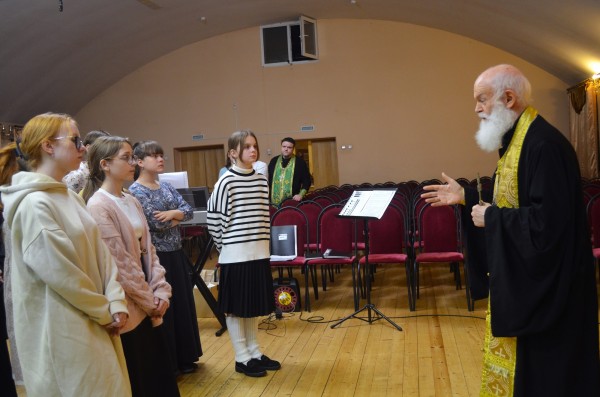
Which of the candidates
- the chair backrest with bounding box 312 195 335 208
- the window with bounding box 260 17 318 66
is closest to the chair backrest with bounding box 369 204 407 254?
the chair backrest with bounding box 312 195 335 208

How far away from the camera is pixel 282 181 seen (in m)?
8.31

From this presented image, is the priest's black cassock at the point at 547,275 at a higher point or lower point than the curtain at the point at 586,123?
lower

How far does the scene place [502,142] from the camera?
2.50m

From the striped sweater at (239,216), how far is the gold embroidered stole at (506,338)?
1760 mm

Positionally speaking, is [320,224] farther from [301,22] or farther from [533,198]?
[301,22]

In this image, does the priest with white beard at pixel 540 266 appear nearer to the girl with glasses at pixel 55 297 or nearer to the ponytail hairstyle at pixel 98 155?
the girl with glasses at pixel 55 297

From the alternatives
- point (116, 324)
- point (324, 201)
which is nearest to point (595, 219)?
point (324, 201)

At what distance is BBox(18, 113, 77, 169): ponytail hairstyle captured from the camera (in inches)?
82.4

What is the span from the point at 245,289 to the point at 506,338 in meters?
1.87

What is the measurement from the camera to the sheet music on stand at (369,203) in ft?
15.2

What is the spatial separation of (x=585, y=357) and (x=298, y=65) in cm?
1179

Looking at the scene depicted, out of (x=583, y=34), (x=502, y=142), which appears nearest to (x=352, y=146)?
Result: (x=583, y=34)

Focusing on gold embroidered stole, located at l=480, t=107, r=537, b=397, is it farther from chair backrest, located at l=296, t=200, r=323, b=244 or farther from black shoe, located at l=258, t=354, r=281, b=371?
chair backrest, located at l=296, t=200, r=323, b=244

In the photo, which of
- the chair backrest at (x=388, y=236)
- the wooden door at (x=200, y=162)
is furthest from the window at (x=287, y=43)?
the chair backrest at (x=388, y=236)
